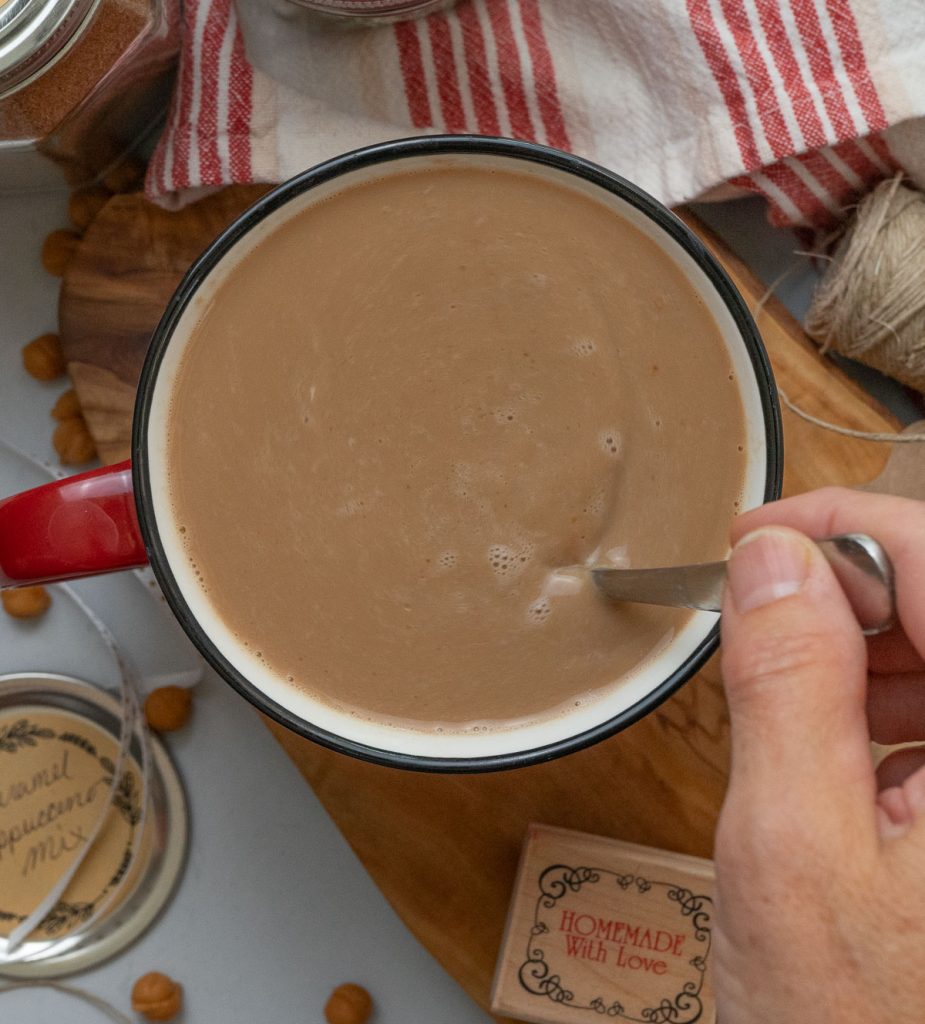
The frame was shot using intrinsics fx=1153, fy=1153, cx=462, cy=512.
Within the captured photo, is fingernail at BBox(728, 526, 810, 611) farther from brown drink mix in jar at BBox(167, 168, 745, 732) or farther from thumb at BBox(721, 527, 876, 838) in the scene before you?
brown drink mix in jar at BBox(167, 168, 745, 732)

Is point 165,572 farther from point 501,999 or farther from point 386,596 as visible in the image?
point 501,999

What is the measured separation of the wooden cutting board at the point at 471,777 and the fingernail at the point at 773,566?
331 mm

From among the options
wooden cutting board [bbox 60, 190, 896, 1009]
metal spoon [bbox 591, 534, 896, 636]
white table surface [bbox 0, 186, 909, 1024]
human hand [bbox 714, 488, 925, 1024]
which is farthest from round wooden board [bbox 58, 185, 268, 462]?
human hand [bbox 714, 488, 925, 1024]

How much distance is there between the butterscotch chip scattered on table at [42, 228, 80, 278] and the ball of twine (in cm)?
70

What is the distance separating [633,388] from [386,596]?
0.77ft

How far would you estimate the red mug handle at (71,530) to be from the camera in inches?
31.8

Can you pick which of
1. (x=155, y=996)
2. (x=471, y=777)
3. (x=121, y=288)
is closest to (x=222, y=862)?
(x=155, y=996)

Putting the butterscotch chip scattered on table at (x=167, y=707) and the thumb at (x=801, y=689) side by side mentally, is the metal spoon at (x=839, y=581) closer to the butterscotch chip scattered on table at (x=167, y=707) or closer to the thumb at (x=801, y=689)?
the thumb at (x=801, y=689)

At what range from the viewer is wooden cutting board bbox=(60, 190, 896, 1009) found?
0.99 meters

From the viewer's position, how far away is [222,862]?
117cm

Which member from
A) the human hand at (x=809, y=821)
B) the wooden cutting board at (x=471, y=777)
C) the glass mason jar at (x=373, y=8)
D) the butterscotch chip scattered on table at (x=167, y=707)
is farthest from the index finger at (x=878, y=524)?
the butterscotch chip scattered on table at (x=167, y=707)

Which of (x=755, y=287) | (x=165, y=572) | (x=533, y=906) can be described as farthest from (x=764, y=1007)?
(x=755, y=287)

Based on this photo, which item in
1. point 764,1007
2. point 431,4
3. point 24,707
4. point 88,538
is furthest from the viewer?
point 24,707

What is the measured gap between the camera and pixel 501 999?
3.18 ft
